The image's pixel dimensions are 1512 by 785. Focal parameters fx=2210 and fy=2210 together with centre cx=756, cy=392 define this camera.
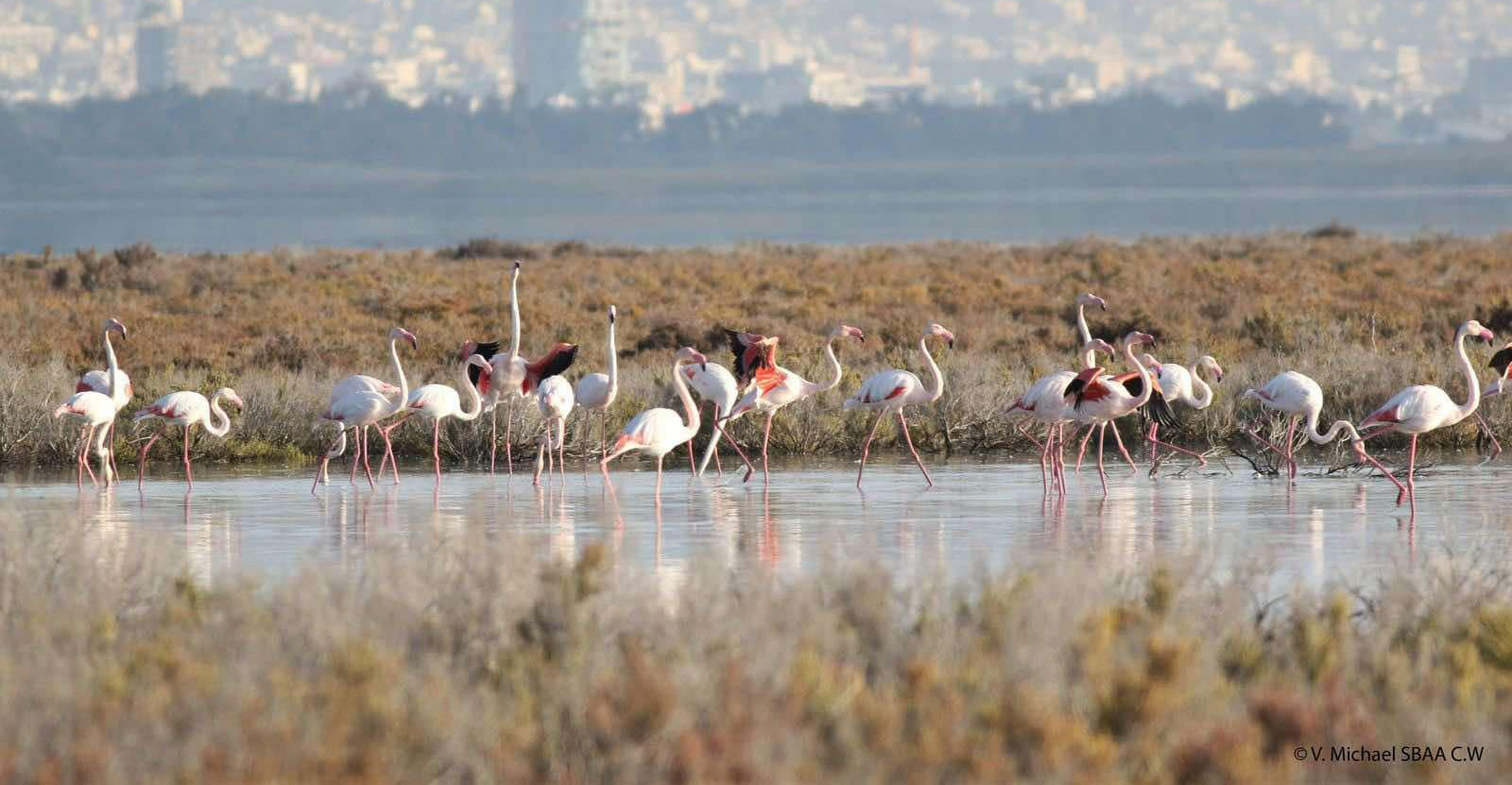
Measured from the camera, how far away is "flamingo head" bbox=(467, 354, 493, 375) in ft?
54.0

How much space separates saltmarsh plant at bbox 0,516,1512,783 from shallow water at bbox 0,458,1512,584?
136 centimetres

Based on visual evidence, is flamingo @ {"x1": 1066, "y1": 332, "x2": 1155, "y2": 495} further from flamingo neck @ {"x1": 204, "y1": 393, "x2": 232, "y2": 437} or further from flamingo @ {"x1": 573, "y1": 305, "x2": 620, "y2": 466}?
flamingo neck @ {"x1": 204, "y1": 393, "x2": 232, "y2": 437}

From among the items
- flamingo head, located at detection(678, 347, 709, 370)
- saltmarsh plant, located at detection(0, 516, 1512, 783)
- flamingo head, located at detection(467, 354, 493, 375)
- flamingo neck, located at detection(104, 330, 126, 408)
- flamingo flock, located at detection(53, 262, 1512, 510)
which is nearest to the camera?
saltmarsh plant, located at detection(0, 516, 1512, 783)

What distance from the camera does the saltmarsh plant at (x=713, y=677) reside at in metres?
6.24

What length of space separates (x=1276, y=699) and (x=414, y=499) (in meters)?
9.22

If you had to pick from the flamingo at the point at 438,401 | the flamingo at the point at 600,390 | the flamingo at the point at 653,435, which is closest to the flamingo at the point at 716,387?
the flamingo at the point at 600,390

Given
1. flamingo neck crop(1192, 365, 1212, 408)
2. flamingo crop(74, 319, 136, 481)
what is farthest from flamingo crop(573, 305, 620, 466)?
flamingo neck crop(1192, 365, 1212, 408)

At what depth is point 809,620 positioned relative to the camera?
760 centimetres

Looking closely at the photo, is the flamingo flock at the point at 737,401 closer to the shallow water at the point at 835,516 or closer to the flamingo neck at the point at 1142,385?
the flamingo neck at the point at 1142,385

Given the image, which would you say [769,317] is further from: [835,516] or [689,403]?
[835,516]

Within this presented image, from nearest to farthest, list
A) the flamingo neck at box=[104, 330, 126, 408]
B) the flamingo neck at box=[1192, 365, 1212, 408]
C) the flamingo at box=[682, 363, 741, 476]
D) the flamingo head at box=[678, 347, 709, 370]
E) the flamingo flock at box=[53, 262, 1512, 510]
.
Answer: the flamingo flock at box=[53, 262, 1512, 510], the flamingo head at box=[678, 347, 709, 370], the flamingo neck at box=[104, 330, 126, 408], the flamingo at box=[682, 363, 741, 476], the flamingo neck at box=[1192, 365, 1212, 408]

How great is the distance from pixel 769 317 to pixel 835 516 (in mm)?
19072

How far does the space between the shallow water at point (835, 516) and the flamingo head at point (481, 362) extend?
2.76 feet

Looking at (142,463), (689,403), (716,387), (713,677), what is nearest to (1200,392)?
(716,387)
